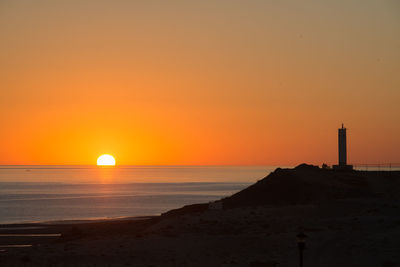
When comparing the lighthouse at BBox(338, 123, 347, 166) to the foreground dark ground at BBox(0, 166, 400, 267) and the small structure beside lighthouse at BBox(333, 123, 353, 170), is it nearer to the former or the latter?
the small structure beside lighthouse at BBox(333, 123, 353, 170)

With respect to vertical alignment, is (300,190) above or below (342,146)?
below

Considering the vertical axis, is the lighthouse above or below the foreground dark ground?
above

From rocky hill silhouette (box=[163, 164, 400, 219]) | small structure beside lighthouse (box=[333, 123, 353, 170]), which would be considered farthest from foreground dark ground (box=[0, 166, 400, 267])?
small structure beside lighthouse (box=[333, 123, 353, 170])

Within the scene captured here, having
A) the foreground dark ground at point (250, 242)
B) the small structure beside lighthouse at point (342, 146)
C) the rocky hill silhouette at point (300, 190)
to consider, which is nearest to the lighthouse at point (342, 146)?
the small structure beside lighthouse at point (342, 146)

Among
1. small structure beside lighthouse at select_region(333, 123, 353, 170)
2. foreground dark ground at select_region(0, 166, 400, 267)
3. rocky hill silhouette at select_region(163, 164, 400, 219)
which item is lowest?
foreground dark ground at select_region(0, 166, 400, 267)

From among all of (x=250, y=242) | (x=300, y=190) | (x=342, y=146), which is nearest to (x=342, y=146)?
(x=342, y=146)

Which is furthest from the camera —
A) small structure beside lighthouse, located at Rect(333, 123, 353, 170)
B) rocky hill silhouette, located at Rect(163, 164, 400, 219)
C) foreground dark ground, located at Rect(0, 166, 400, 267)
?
small structure beside lighthouse, located at Rect(333, 123, 353, 170)

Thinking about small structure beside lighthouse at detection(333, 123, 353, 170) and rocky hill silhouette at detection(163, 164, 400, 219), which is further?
small structure beside lighthouse at detection(333, 123, 353, 170)

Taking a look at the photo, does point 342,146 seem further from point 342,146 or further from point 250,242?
point 250,242

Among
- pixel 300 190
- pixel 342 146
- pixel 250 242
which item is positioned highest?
pixel 342 146

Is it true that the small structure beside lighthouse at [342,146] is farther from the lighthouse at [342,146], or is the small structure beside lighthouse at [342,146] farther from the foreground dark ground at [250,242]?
the foreground dark ground at [250,242]

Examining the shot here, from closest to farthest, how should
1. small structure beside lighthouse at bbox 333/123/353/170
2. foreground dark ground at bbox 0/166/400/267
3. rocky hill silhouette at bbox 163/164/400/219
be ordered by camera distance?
foreground dark ground at bbox 0/166/400/267
rocky hill silhouette at bbox 163/164/400/219
small structure beside lighthouse at bbox 333/123/353/170

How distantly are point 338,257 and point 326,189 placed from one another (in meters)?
21.0

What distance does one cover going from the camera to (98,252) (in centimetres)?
2345
